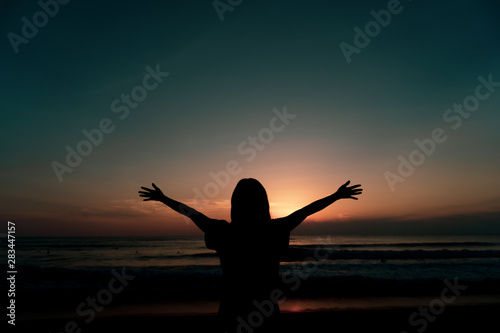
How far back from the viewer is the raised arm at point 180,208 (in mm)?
2192

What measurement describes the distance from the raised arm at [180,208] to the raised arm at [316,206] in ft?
1.94

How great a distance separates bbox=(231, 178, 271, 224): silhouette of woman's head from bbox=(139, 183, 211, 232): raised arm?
0.71 feet

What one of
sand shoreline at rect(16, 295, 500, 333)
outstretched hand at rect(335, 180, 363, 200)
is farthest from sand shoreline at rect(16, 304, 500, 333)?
outstretched hand at rect(335, 180, 363, 200)

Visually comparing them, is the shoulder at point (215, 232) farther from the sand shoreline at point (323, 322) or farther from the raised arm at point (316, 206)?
the sand shoreline at point (323, 322)

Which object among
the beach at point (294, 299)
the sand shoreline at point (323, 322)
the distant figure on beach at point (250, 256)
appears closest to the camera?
the distant figure on beach at point (250, 256)

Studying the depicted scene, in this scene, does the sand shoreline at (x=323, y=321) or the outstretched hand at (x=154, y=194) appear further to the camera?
the sand shoreline at (x=323, y=321)

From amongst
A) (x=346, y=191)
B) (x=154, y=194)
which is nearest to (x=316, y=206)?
(x=346, y=191)

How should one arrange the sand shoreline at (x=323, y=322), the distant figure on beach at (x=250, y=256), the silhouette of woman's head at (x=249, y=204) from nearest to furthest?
the distant figure on beach at (x=250, y=256)
the silhouette of woman's head at (x=249, y=204)
the sand shoreline at (x=323, y=322)

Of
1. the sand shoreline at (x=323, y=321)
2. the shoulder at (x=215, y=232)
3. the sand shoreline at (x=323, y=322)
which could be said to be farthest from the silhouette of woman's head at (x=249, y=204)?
the sand shoreline at (x=323, y=321)

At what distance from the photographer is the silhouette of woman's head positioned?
2.12 meters

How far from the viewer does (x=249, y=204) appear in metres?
2.13

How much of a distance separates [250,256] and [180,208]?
0.73 meters

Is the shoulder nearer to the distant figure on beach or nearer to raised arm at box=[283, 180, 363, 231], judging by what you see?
the distant figure on beach

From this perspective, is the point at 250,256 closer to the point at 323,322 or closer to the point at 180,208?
the point at 180,208
